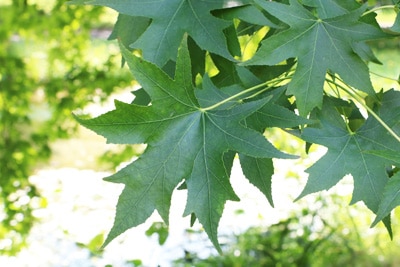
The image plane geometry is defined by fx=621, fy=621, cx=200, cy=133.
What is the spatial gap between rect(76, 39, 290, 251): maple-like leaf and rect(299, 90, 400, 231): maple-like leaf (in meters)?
0.11

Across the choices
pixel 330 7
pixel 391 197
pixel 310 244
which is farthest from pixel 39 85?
pixel 391 197

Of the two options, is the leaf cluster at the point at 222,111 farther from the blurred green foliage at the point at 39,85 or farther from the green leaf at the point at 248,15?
the blurred green foliage at the point at 39,85

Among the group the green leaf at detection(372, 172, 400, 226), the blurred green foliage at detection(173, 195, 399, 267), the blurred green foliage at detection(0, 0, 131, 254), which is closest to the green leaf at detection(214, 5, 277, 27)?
the green leaf at detection(372, 172, 400, 226)

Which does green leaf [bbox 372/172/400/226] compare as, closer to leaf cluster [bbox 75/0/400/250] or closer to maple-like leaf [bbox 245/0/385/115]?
leaf cluster [bbox 75/0/400/250]

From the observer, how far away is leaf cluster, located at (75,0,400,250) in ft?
2.58

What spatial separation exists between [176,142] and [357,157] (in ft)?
0.84

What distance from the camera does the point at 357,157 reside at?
864mm

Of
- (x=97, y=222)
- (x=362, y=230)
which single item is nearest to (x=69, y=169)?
(x=97, y=222)

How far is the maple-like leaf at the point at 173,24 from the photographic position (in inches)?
33.6

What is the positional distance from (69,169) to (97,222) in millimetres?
2440

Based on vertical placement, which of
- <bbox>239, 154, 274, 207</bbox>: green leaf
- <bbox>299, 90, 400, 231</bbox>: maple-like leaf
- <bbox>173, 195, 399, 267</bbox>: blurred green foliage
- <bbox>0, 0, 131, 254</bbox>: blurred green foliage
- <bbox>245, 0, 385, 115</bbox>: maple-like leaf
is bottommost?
<bbox>173, 195, 399, 267</bbox>: blurred green foliage

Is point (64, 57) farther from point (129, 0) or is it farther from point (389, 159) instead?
point (389, 159)

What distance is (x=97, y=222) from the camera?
2.93 metres

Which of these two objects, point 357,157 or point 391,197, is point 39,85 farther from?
point 391,197
